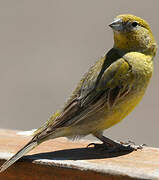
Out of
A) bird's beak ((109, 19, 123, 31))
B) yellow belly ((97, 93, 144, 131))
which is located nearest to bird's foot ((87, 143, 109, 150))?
yellow belly ((97, 93, 144, 131))

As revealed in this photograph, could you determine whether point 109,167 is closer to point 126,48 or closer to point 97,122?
point 97,122

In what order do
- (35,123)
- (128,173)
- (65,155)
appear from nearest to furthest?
(128,173) < (65,155) < (35,123)

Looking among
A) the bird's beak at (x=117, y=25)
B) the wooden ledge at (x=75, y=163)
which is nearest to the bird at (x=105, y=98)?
the bird's beak at (x=117, y=25)

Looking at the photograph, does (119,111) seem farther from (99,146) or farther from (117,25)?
(117,25)

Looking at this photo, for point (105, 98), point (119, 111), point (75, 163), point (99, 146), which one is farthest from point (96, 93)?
point (75, 163)

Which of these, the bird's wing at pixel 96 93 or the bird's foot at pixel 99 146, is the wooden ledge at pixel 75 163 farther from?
the bird's wing at pixel 96 93

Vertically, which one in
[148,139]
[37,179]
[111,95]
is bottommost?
[148,139]

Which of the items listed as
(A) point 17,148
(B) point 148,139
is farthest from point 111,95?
(B) point 148,139
